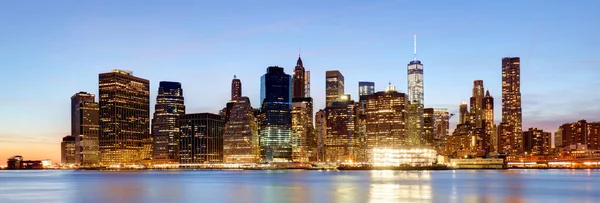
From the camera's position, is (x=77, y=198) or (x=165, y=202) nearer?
(x=165, y=202)

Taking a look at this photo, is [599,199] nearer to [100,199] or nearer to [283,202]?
[283,202]

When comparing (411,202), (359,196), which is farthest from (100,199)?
(411,202)

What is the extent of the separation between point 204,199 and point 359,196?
753 inches

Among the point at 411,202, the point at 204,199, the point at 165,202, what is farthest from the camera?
the point at 204,199

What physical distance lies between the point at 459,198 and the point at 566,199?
13878 mm

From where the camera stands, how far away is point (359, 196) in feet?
265

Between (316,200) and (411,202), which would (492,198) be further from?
(316,200)

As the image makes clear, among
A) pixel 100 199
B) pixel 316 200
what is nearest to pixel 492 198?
pixel 316 200

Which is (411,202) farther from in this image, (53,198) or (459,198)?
(53,198)

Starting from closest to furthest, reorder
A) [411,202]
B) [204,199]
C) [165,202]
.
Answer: [411,202] → [165,202] → [204,199]

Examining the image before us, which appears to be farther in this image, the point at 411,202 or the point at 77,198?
the point at 77,198

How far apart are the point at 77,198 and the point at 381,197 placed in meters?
38.0

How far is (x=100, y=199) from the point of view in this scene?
79.5 meters

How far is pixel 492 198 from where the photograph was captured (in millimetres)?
77562
